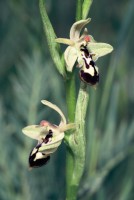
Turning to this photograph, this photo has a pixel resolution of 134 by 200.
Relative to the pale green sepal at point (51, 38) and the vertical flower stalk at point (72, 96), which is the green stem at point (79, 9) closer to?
the vertical flower stalk at point (72, 96)

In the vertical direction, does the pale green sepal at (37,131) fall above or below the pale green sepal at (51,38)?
below

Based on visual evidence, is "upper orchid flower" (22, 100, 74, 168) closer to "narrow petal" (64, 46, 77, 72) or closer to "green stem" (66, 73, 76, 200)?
"green stem" (66, 73, 76, 200)

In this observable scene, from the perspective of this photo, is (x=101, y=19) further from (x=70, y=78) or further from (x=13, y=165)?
(x=70, y=78)

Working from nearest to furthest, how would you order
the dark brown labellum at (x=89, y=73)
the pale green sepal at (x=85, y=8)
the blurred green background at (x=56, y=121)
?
the dark brown labellum at (x=89, y=73) → the pale green sepal at (x=85, y=8) → the blurred green background at (x=56, y=121)

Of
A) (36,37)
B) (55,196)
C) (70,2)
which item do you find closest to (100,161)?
(55,196)

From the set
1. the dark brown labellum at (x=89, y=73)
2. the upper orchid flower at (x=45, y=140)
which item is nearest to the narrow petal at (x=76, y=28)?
the dark brown labellum at (x=89, y=73)

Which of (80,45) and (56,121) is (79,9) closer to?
(80,45)

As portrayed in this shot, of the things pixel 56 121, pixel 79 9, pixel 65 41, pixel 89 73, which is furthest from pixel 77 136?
pixel 56 121

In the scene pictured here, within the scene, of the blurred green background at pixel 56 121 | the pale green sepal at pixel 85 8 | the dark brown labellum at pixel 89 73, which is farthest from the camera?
the blurred green background at pixel 56 121

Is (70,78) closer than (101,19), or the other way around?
(70,78)
